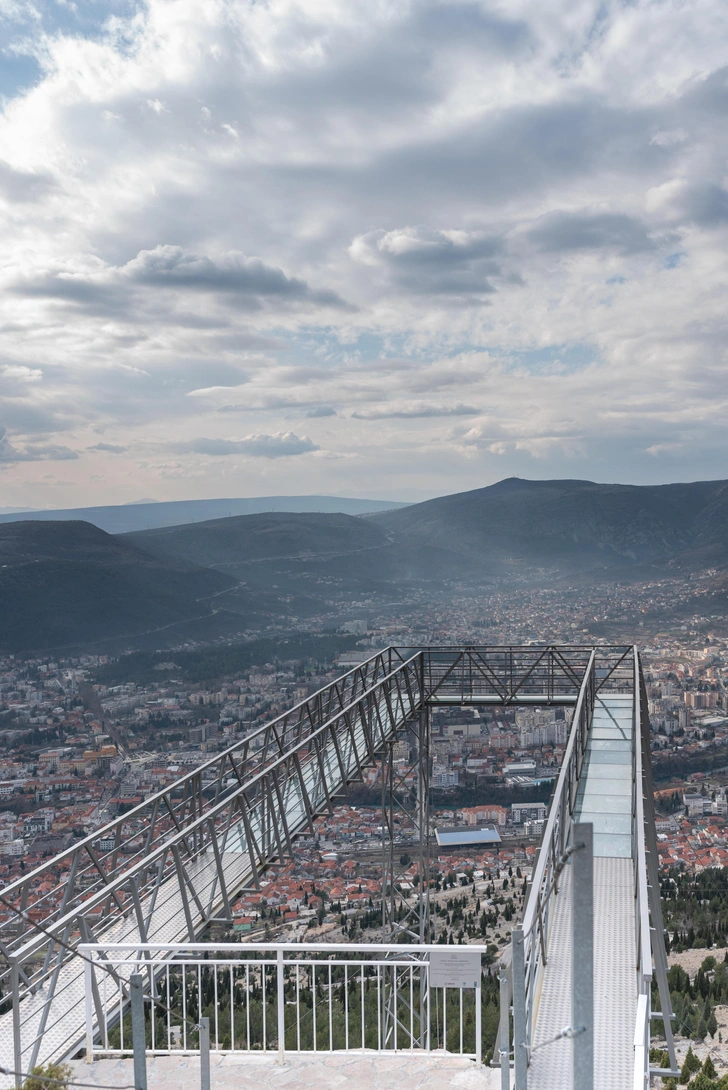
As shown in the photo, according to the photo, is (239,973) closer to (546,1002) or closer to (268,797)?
(268,797)

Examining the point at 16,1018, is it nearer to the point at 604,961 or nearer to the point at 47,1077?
the point at 47,1077

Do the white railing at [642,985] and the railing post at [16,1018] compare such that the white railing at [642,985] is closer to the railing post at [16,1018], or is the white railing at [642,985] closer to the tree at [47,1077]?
the tree at [47,1077]

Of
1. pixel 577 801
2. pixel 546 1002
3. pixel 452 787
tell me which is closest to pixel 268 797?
pixel 577 801

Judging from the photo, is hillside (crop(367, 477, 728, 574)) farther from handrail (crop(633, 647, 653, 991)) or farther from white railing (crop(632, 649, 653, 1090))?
white railing (crop(632, 649, 653, 1090))

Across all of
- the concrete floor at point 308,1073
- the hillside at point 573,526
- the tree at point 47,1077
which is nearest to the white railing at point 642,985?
the concrete floor at point 308,1073

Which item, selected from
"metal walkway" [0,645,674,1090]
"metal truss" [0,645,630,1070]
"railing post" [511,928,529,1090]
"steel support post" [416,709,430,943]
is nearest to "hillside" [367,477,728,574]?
"metal truss" [0,645,630,1070]

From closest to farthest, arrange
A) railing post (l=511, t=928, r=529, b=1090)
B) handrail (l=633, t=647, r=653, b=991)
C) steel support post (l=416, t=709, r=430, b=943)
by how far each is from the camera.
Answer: railing post (l=511, t=928, r=529, b=1090) < handrail (l=633, t=647, r=653, b=991) < steel support post (l=416, t=709, r=430, b=943)

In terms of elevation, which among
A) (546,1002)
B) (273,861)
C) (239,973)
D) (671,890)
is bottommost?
(671,890)
